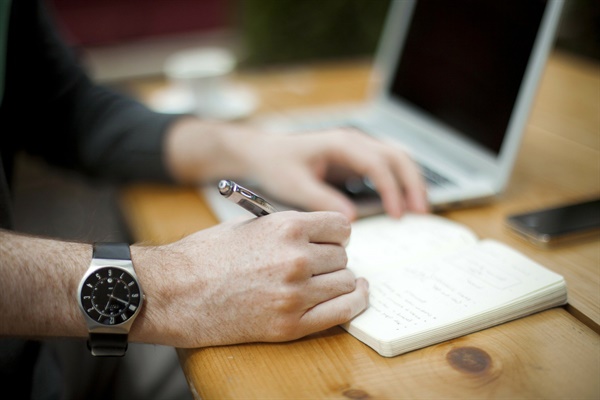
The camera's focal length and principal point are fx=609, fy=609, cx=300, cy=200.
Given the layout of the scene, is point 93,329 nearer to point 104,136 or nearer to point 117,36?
point 104,136

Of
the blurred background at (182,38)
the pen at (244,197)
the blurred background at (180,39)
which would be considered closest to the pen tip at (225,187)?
the pen at (244,197)

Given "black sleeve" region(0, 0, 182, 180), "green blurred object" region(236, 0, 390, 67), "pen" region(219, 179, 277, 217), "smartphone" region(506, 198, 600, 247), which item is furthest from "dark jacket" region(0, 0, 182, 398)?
"green blurred object" region(236, 0, 390, 67)

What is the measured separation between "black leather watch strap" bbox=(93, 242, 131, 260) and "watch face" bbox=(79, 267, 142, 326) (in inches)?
0.7

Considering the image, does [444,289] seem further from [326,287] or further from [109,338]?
[109,338]

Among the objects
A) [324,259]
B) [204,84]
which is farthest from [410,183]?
[204,84]

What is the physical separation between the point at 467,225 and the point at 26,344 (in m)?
0.60

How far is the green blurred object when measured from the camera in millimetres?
2137

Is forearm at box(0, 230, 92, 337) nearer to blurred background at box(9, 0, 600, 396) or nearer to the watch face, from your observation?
the watch face

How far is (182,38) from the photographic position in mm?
2959

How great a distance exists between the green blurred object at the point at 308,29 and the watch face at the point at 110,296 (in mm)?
1645

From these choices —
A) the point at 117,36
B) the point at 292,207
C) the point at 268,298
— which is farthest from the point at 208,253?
the point at 117,36

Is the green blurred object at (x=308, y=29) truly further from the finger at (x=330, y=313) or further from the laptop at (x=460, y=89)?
the finger at (x=330, y=313)

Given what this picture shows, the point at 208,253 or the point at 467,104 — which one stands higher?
the point at 467,104

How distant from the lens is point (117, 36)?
2.81 m
